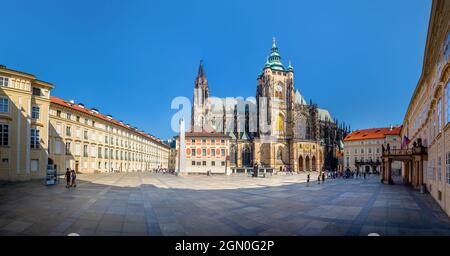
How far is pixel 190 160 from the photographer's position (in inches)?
2336

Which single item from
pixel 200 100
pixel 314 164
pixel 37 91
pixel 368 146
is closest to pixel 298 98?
pixel 314 164

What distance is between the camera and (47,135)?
31.8m

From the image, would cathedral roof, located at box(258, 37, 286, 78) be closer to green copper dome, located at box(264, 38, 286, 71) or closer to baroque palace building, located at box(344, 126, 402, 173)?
green copper dome, located at box(264, 38, 286, 71)

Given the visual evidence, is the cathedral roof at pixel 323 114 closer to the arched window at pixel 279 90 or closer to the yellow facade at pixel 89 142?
the arched window at pixel 279 90

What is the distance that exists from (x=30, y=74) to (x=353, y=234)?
33.1m

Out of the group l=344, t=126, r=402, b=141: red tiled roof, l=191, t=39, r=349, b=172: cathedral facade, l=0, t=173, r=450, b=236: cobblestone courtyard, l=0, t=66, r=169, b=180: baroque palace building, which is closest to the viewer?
l=0, t=173, r=450, b=236: cobblestone courtyard

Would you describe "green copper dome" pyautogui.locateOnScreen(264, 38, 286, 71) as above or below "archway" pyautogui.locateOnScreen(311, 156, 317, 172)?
above

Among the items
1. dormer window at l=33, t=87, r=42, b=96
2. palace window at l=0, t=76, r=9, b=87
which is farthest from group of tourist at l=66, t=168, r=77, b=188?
dormer window at l=33, t=87, r=42, b=96

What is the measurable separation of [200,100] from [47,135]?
→ 56.6 meters

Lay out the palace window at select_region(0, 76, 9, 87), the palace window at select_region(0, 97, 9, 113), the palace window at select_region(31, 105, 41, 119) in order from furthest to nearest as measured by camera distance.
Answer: the palace window at select_region(31, 105, 41, 119) → the palace window at select_region(0, 97, 9, 113) → the palace window at select_region(0, 76, 9, 87)

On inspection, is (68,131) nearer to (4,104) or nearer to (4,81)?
(4,104)

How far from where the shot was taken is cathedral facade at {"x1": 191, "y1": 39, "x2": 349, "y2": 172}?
7888 cm

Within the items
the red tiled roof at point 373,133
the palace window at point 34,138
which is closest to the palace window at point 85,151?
the palace window at point 34,138

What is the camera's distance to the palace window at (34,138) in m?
30.0
